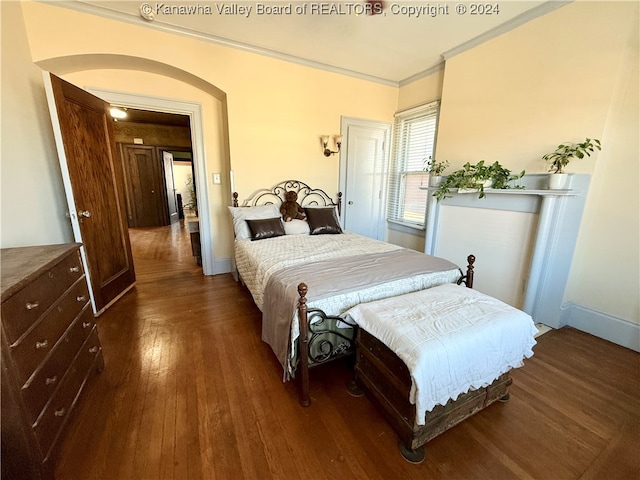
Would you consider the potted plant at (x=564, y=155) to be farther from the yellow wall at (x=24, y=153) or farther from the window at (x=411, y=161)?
the yellow wall at (x=24, y=153)

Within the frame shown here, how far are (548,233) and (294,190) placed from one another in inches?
110

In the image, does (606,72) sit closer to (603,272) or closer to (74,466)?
(603,272)

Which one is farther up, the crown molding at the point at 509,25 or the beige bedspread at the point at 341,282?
the crown molding at the point at 509,25

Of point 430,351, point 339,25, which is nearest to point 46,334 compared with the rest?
point 430,351

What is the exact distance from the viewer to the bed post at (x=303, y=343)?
4.55 feet

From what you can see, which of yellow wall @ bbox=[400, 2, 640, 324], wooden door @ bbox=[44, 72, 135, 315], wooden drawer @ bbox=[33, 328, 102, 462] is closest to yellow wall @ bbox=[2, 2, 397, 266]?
wooden door @ bbox=[44, 72, 135, 315]

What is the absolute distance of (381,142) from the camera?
13.5 ft

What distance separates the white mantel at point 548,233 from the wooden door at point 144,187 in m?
7.29

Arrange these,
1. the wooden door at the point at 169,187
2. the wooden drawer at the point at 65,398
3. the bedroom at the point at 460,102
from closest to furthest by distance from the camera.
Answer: the wooden drawer at the point at 65,398 → the bedroom at the point at 460,102 → the wooden door at the point at 169,187

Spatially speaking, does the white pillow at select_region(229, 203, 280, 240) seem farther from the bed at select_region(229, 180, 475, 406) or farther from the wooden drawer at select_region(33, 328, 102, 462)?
the wooden drawer at select_region(33, 328, 102, 462)

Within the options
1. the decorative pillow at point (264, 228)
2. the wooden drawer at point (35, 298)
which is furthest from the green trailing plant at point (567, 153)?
the wooden drawer at point (35, 298)

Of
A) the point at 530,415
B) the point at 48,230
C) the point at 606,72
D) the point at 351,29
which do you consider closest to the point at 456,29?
the point at 351,29

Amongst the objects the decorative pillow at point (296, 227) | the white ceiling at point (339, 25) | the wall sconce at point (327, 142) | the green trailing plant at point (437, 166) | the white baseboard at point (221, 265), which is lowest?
the white baseboard at point (221, 265)

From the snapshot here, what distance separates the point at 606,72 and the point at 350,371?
2.91 meters
